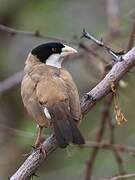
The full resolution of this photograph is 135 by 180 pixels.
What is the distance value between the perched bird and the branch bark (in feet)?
0.24

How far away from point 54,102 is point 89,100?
39cm

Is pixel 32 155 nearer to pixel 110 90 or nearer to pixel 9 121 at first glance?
pixel 110 90

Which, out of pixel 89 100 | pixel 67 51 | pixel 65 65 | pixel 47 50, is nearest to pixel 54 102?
pixel 89 100

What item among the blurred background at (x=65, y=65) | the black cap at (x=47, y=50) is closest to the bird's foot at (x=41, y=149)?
the black cap at (x=47, y=50)

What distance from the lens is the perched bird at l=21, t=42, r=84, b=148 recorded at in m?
4.46

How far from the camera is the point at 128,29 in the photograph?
7453 millimetres

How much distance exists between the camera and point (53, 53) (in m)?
5.55

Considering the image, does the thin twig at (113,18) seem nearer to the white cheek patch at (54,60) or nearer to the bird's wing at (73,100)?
the white cheek patch at (54,60)

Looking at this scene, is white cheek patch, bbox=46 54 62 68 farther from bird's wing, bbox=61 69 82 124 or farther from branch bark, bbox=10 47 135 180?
branch bark, bbox=10 47 135 180

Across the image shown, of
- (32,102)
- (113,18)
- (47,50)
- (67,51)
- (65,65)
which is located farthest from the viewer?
(65,65)

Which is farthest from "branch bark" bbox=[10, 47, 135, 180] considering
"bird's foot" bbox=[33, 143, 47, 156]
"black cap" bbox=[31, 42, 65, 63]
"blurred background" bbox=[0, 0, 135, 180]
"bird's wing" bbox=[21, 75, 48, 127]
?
"blurred background" bbox=[0, 0, 135, 180]

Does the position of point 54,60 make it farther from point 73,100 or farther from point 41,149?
point 41,149

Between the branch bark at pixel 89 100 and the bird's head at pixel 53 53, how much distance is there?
1.06m

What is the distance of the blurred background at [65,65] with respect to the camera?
24.9 ft
